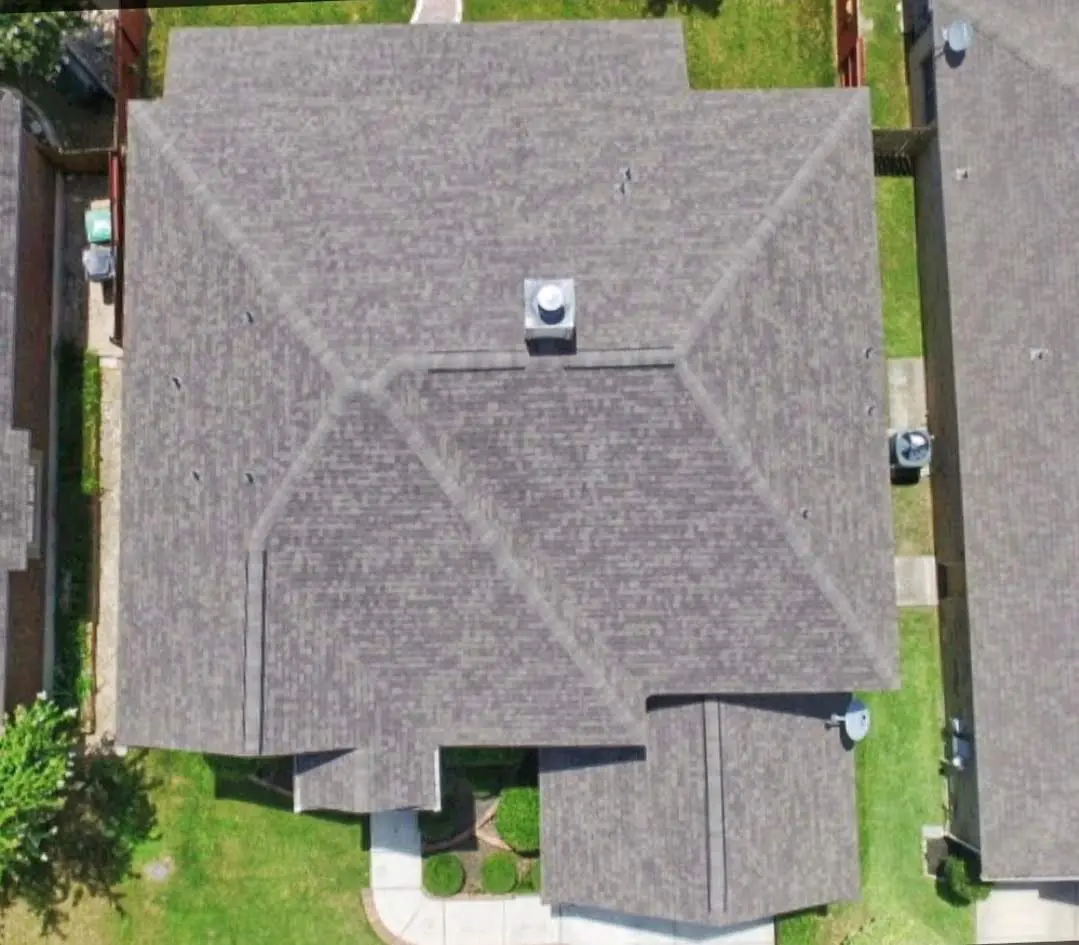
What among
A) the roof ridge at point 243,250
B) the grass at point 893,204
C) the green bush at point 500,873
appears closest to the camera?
the roof ridge at point 243,250

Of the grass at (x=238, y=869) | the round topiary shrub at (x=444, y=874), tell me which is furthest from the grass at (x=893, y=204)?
the grass at (x=238, y=869)

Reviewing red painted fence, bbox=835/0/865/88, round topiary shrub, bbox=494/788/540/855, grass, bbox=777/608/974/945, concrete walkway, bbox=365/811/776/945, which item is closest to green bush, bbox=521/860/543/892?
concrete walkway, bbox=365/811/776/945

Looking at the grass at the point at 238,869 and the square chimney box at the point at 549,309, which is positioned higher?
the square chimney box at the point at 549,309

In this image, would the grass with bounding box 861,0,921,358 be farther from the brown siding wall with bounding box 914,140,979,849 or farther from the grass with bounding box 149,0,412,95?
the grass with bounding box 149,0,412,95

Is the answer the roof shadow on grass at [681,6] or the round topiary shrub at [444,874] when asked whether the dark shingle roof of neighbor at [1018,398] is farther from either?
the round topiary shrub at [444,874]

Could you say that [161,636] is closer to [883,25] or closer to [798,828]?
Result: [798,828]

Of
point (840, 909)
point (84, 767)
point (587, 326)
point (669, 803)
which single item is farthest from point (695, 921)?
point (84, 767)

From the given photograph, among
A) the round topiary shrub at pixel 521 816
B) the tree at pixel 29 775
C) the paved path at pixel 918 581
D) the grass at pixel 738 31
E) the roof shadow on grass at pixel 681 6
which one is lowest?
the round topiary shrub at pixel 521 816

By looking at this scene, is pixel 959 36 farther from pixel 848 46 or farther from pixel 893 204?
pixel 893 204
